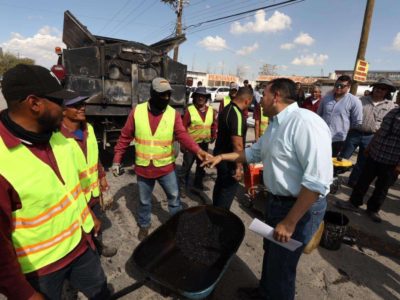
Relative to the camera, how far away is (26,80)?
1.19m

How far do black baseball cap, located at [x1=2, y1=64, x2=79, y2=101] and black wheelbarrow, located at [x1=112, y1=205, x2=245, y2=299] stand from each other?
1.64 meters

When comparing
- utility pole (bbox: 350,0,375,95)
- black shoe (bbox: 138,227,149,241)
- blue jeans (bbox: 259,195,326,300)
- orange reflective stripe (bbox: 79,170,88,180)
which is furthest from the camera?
utility pole (bbox: 350,0,375,95)

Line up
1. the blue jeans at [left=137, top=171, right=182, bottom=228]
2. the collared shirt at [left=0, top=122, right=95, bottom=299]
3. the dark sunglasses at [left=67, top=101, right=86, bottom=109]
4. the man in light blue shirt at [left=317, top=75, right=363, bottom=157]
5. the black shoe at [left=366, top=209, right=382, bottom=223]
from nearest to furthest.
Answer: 1. the collared shirt at [left=0, top=122, right=95, bottom=299]
2. the dark sunglasses at [left=67, top=101, right=86, bottom=109]
3. the blue jeans at [left=137, top=171, right=182, bottom=228]
4. the black shoe at [left=366, top=209, right=382, bottom=223]
5. the man in light blue shirt at [left=317, top=75, right=363, bottom=157]

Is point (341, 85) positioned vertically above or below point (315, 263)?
above

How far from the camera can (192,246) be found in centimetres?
284

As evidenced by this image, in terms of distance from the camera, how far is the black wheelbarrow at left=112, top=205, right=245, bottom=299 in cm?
250

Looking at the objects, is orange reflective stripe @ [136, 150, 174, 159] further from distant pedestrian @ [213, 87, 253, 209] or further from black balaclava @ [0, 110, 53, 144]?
black balaclava @ [0, 110, 53, 144]

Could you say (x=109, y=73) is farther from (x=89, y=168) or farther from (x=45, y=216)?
(x=45, y=216)

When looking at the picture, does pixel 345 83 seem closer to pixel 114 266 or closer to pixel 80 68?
pixel 114 266

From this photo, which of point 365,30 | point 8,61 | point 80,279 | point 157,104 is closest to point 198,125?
point 157,104

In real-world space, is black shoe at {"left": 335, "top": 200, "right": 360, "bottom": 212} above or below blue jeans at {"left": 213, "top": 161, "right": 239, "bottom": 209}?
below

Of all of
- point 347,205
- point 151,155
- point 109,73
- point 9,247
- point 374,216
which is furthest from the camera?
point 109,73

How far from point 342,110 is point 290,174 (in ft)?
11.2

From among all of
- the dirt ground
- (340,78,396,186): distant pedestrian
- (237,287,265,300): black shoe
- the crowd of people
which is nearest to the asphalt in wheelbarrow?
the dirt ground
